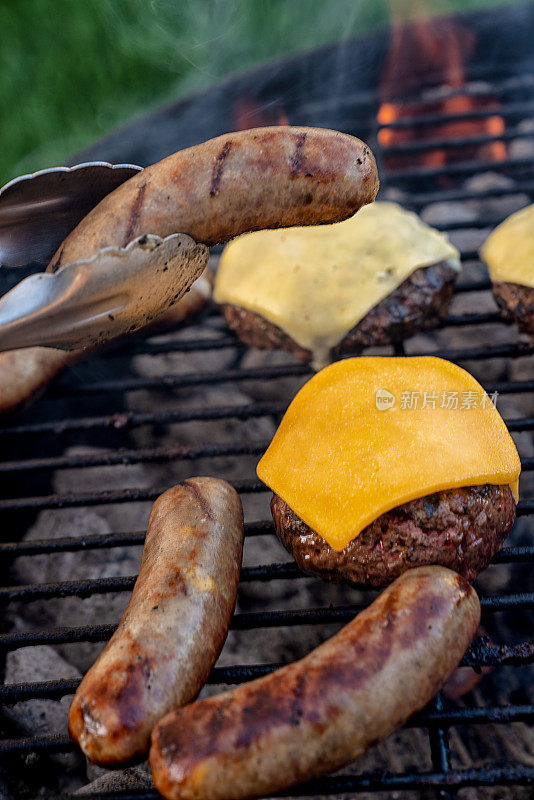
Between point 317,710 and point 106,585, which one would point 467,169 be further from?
point 317,710

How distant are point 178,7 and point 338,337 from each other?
6.75ft

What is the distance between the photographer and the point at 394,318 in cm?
207

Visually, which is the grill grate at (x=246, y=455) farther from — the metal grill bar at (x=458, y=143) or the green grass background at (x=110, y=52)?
the green grass background at (x=110, y=52)

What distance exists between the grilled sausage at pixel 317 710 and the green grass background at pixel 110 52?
279 cm

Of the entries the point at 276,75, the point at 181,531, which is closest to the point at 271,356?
the point at 181,531

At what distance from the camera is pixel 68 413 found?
2.51m

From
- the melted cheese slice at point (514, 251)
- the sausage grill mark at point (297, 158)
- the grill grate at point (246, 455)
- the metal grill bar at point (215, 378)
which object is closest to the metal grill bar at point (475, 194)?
the grill grate at point (246, 455)

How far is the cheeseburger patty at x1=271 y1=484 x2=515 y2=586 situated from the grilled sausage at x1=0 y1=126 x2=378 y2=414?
724 millimetres

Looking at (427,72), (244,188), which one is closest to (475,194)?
(427,72)

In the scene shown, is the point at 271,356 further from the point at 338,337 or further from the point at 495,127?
the point at 495,127

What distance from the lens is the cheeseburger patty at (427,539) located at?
56.2 inches

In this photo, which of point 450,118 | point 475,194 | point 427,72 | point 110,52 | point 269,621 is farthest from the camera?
point 110,52

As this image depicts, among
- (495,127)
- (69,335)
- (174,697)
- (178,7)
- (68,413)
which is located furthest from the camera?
(495,127)

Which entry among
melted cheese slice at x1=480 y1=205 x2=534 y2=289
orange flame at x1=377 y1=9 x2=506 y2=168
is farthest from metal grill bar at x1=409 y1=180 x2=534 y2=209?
orange flame at x1=377 y1=9 x2=506 y2=168
